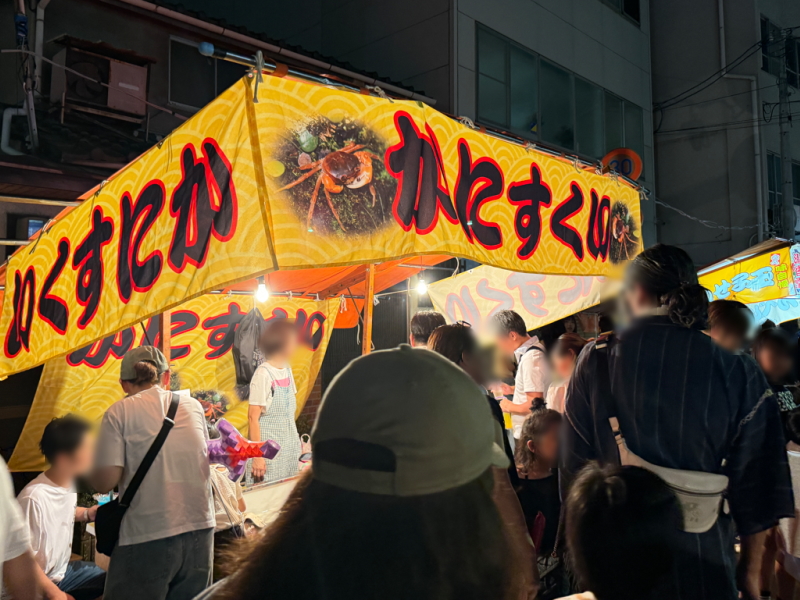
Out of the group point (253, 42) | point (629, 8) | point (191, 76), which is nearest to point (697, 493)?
point (253, 42)

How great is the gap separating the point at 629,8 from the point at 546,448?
1522cm

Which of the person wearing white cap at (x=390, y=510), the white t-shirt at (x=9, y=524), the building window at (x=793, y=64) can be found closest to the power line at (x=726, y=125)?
the building window at (x=793, y=64)

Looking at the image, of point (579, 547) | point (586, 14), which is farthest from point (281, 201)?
point (586, 14)

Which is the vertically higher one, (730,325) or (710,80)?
(710,80)

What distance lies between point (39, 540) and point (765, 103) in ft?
60.3

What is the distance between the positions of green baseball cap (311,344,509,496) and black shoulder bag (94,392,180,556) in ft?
8.88

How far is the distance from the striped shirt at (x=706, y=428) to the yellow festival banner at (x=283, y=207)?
1.31 m

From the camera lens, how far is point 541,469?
396 centimetres

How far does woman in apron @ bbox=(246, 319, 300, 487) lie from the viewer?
5488mm

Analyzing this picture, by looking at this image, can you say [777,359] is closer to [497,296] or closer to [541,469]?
[541,469]

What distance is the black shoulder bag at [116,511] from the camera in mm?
3156

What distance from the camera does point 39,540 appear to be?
346cm

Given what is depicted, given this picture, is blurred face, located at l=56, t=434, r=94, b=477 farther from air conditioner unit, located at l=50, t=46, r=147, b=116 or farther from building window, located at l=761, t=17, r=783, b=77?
building window, located at l=761, t=17, r=783, b=77

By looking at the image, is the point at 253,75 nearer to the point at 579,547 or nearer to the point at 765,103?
the point at 579,547
